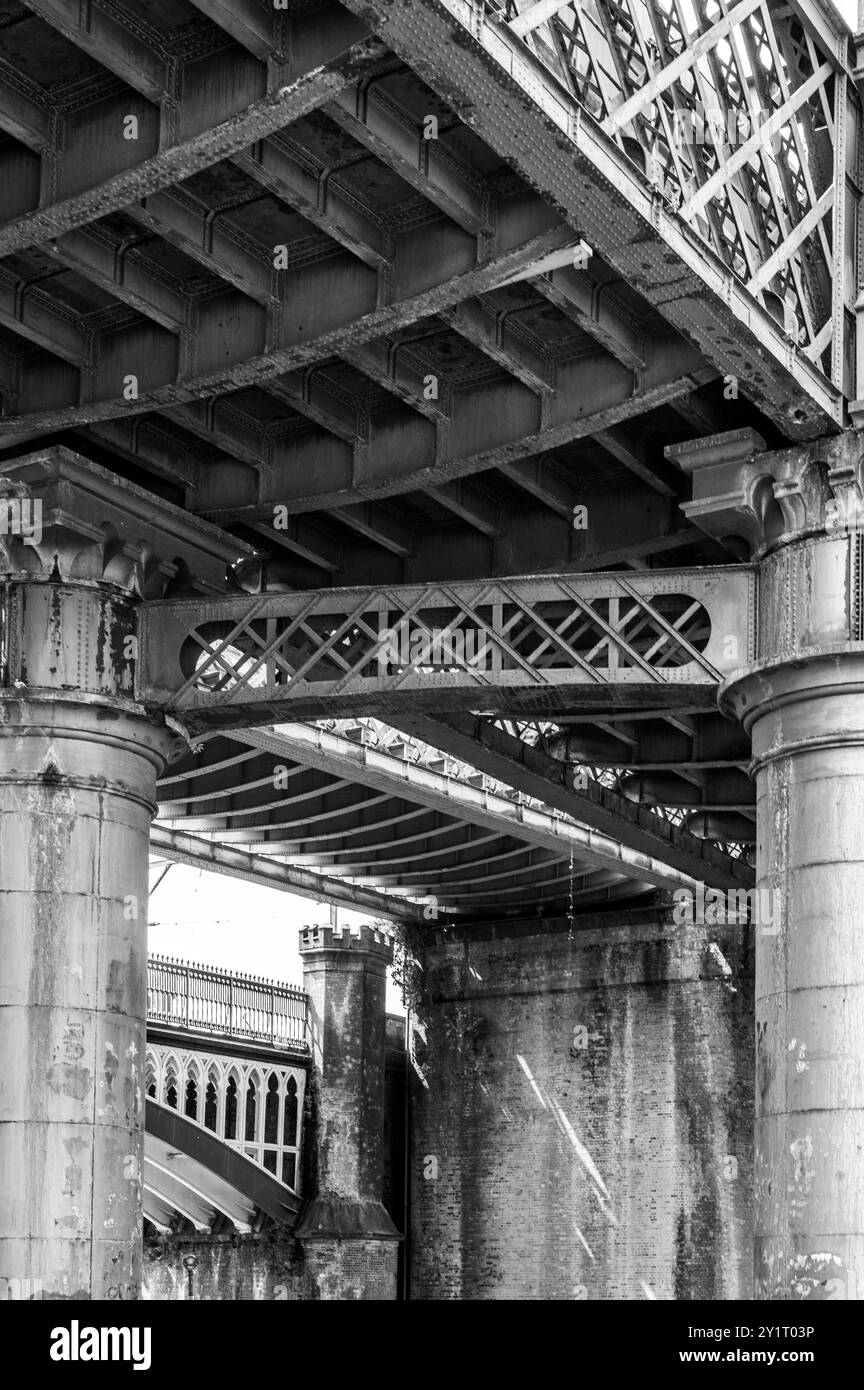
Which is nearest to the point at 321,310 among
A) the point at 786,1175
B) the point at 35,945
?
the point at 35,945

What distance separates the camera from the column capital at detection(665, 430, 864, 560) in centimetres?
1608

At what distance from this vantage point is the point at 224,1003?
39.7 m

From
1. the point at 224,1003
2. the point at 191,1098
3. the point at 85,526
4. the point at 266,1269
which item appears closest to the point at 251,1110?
the point at 191,1098

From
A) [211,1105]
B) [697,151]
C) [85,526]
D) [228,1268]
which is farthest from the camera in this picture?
[228,1268]

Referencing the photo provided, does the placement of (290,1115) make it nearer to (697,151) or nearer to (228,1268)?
(228,1268)

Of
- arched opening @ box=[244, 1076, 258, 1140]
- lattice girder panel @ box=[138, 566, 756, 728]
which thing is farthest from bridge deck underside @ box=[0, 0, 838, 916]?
arched opening @ box=[244, 1076, 258, 1140]

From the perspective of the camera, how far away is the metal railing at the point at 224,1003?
3797 cm

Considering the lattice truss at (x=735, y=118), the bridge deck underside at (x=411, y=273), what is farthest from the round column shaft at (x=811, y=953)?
the lattice truss at (x=735, y=118)

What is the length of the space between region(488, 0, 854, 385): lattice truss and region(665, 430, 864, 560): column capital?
705 mm

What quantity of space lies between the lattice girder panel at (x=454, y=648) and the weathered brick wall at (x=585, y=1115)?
70.6 ft

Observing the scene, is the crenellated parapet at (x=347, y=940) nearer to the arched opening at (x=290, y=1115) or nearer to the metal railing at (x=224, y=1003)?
the metal railing at (x=224, y=1003)

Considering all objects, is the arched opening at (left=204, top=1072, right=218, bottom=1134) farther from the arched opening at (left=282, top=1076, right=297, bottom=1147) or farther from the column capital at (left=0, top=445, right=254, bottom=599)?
the column capital at (left=0, top=445, right=254, bottom=599)

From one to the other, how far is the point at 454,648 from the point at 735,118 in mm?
4811
